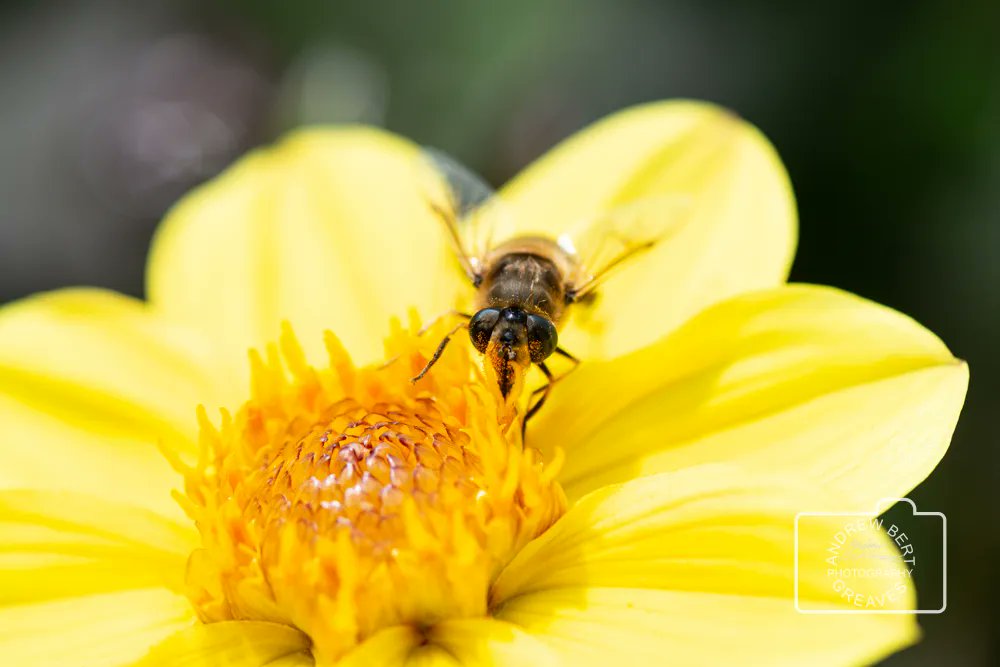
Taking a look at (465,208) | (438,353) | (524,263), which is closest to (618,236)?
(524,263)

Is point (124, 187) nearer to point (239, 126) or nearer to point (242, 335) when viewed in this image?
point (239, 126)

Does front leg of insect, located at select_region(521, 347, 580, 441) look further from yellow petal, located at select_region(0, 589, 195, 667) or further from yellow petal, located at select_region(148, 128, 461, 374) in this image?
yellow petal, located at select_region(0, 589, 195, 667)

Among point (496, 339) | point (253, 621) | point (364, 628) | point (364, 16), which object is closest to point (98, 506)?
point (253, 621)

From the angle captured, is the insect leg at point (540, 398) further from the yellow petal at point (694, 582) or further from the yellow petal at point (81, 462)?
the yellow petal at point (81, 462)

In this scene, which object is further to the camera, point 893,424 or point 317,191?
point 317,191

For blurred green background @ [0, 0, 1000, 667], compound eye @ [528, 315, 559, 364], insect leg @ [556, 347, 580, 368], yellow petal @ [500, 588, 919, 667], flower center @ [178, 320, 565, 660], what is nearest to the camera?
yellow petal @ [500, 588, 919, 667]

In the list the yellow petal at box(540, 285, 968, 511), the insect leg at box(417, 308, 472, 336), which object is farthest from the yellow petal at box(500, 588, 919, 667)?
the insect leg at box(417, 308, 472, 336)
